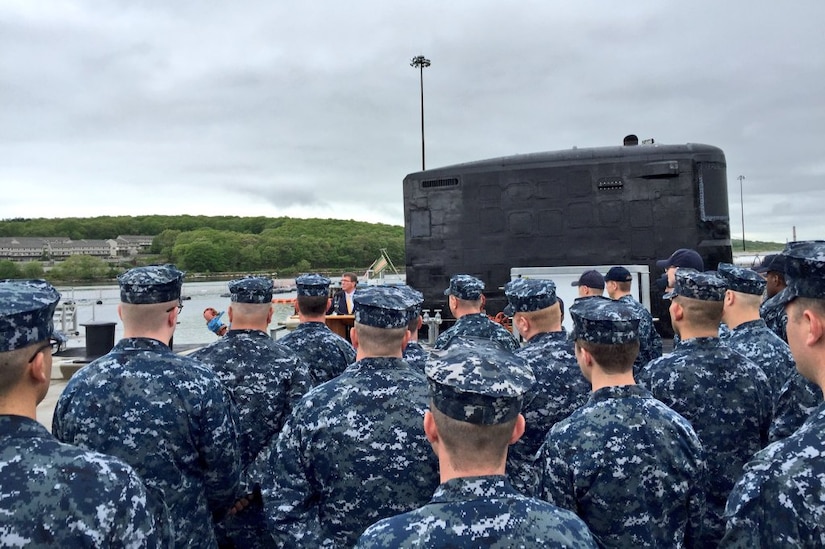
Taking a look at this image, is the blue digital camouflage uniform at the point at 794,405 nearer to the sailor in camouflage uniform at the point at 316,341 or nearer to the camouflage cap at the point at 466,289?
the camouflage cap at the point at 466,289

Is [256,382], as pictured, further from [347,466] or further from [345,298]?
[345,298]

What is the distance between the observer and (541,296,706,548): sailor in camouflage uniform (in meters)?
2.37

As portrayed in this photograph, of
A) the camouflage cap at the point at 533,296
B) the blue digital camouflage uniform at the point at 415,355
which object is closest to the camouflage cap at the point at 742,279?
the camouflage cap at the point at 533,296

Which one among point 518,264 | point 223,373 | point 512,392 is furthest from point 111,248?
point 512,392

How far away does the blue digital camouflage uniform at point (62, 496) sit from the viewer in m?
1.60

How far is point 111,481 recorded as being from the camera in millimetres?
1701

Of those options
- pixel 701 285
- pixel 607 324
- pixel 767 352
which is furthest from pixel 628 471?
pixel 767 352

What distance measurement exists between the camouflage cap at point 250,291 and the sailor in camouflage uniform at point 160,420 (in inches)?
39.5

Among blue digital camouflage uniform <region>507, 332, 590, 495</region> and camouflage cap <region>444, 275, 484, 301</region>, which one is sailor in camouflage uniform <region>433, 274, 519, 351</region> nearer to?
camouflage cap <region>444, 275, 484, 301</region>

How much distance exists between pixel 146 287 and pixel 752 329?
12.4 ft

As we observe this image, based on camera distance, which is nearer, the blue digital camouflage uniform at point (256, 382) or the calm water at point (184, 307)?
the blue digital camouflage uniform at point (256, 382)

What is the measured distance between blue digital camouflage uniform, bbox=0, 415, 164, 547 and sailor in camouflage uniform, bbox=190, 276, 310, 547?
75.8 inches

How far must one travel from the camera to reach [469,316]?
516cm

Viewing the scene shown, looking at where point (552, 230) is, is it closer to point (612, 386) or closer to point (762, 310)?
point (762, 310)
